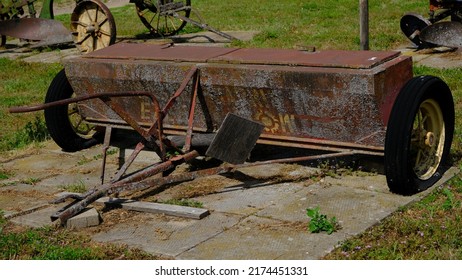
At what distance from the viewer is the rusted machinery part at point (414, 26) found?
485 inches

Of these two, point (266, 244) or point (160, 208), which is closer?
point (266, 244)

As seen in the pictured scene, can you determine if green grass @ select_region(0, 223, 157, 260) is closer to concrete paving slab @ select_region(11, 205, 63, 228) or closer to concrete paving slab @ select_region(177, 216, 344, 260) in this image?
concrete paving slab @ select_region(11, 205, 63, 228)

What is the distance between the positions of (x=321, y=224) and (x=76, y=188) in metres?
2.22

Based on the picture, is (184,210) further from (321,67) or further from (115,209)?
(321,67)

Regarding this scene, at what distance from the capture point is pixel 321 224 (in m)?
5.47

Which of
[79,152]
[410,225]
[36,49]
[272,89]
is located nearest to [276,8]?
[36,49]

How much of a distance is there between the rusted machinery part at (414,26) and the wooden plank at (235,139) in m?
6.28

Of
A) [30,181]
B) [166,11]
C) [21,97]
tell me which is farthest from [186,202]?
[166,11]

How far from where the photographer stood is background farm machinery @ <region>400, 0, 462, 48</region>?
11.7 metres

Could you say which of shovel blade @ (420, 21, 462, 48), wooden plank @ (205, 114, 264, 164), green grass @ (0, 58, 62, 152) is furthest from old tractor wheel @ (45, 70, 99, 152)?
shovel blade @ (420, 21, 462, 48)

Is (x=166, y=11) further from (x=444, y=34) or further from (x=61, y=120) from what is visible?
(x=61, y=120)

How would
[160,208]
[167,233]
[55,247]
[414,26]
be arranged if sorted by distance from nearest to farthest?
[55,247]
[167,233]
[160,208]
[414,26]

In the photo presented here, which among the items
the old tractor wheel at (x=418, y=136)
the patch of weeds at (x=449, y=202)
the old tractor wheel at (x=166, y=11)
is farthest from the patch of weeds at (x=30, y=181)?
the old tractor wheel at (x=166, y=11)

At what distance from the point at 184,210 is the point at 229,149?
0.79m
